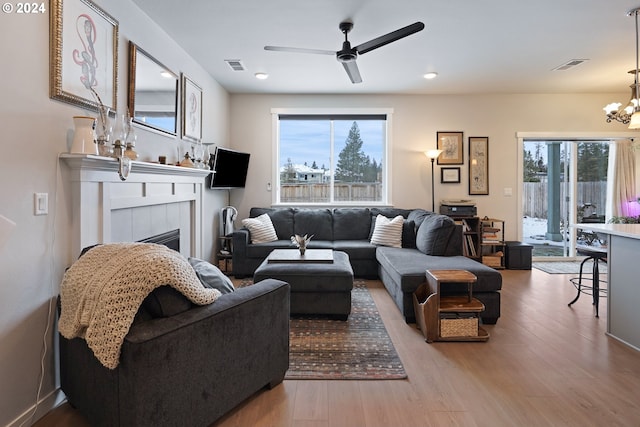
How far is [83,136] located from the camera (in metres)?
2.04

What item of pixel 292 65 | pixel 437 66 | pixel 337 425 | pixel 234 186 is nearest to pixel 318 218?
pixel 234 186

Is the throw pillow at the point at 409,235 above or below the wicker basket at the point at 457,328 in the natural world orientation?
above

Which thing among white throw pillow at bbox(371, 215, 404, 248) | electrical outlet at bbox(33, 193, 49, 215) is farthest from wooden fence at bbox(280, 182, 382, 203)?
electrical outlet at bbox(33, 193, 49, 215)

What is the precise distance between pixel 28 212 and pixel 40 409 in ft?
3.43

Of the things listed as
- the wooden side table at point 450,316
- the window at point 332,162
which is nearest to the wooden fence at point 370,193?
the window at point 332,162

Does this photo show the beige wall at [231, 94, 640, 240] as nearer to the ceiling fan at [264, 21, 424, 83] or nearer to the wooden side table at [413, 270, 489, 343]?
the ceiling fan at [264, 21, 424, 83]

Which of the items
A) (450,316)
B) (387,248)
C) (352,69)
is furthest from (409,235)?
(352,69)

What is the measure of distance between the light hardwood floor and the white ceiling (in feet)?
8.99

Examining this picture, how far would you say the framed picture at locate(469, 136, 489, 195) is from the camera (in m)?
5.62

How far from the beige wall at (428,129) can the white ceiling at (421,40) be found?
402 millimetres

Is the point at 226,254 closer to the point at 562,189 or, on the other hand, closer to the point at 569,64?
the point at 569,64

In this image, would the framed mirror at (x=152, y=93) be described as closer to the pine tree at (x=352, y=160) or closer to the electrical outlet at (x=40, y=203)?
the electrical outlet at (x=40, y=203)

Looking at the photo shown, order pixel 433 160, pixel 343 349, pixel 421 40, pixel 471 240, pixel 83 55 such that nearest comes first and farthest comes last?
1. pixel 83 55
2. pixel 343 349
3. pixel 421 40
4. pixel 471 240
5. pixel 433 160

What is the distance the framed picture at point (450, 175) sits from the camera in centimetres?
563
